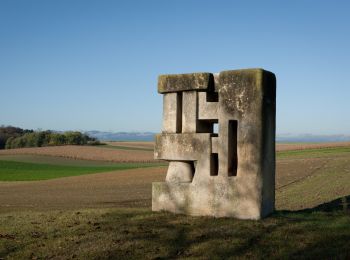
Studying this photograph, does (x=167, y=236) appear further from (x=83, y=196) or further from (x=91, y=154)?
(x=91, y=154)

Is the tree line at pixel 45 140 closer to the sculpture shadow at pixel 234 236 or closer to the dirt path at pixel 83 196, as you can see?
the dirt path at pixel 83 196

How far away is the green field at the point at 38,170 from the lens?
1829 inches

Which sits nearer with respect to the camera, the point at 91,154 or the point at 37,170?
the point at 37,170

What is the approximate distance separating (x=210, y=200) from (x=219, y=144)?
1.11 meters

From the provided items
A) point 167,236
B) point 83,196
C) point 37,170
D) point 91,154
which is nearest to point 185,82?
point 167,236

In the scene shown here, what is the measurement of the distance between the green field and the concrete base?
1513 inches

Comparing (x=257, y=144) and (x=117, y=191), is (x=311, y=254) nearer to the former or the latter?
(x=257, y=144)

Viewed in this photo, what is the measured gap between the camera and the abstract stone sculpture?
8.14 m

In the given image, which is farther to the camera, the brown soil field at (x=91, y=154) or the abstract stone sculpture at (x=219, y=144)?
the brown soil field at (x=91, y=154)

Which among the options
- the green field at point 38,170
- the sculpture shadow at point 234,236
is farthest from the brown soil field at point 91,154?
the sculpture shadow at point 234,236

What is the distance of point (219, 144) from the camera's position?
856 centimetres

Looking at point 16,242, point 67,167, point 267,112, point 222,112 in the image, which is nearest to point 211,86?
point 222,112

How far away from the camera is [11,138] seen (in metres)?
96.5

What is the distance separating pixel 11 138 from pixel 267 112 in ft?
315
